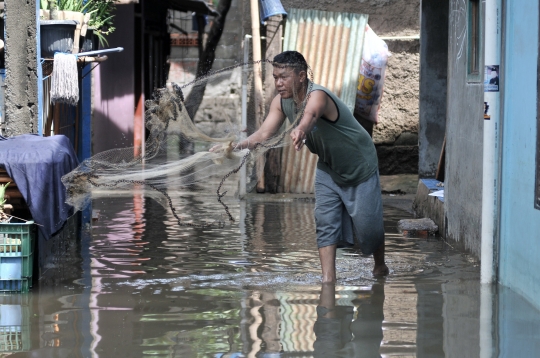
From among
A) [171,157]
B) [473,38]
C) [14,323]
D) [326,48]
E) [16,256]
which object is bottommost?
[14,323]

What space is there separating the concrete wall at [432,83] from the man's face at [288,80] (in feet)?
19.4

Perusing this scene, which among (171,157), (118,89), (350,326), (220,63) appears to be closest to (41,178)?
(171,157)

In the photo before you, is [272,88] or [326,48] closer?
[272,88]

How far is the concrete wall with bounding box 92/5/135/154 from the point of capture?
624 inches

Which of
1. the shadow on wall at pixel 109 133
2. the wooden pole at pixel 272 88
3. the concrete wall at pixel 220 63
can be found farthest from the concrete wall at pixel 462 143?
the concrete wall at pixel 220 63

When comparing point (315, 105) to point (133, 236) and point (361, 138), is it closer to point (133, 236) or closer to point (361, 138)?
Result: point (361, 138)

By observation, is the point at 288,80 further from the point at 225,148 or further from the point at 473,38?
the point at 473,38

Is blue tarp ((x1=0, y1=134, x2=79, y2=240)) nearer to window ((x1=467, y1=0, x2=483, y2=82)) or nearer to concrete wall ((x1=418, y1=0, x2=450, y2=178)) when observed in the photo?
window ((x1=467, y1=0, x2=483, y2=82))

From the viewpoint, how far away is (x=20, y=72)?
309 inches

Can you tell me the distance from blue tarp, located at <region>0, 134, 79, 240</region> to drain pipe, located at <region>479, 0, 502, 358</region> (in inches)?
124

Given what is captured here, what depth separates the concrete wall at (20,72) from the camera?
7836mm

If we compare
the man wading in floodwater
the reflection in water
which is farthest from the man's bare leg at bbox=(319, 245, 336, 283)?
the reflection in water

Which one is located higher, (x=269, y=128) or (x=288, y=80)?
(x=288, y=80)

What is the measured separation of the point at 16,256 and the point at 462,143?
430cm
